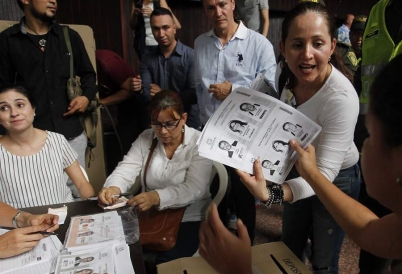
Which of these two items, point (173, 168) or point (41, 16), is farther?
point (41, 16)

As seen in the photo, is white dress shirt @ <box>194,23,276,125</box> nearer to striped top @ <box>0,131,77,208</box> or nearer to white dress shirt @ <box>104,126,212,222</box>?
white dress shirt @ <box>104,126,212,222</box>

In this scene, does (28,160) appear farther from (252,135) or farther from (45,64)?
(252,135)

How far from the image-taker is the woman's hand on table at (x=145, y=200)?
1446mm

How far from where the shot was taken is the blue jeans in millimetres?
1265

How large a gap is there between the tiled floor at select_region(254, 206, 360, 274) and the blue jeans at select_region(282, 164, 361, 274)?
84cm

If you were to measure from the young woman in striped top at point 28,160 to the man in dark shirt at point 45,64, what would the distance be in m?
0.49

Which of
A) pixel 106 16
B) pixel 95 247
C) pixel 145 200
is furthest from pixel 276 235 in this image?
pixel 106 16

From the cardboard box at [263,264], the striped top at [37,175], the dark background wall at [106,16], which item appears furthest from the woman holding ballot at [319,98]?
the dark background wall at [106,16]

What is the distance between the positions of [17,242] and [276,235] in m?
1.85

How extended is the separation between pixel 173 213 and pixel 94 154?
1.45 metres

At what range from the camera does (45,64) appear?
7.07ft

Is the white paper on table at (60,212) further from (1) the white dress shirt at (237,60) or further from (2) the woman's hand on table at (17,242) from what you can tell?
(1) the white dress shirt at (237,60)

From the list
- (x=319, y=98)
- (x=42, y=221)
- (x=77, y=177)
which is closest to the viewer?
(x=319, y=98)

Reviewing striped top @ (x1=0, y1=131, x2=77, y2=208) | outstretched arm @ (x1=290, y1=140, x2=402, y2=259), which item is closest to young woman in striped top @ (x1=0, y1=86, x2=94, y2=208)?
striped top @ (x1=0, y1=131, x2=77, y2=208)
